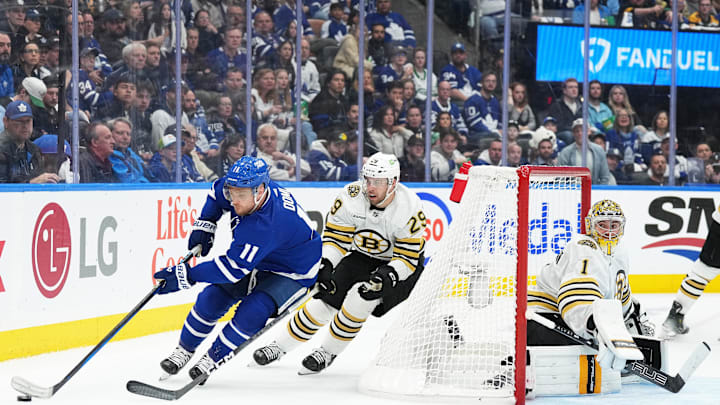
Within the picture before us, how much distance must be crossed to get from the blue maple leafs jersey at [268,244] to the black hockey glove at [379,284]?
23cm

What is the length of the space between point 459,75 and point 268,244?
432 centimetres

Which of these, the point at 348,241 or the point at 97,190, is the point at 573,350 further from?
the point at 97,190

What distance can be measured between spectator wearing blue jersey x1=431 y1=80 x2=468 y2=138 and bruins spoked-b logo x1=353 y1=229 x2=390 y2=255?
343 centimetres

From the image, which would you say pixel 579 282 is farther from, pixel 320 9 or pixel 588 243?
pixel 320 9

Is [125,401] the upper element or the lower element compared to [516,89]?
lower

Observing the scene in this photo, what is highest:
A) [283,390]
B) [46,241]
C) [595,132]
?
[595,132]

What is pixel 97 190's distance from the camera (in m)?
5.34

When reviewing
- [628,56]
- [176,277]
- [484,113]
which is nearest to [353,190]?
[176,277]

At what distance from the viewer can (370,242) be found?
461cm

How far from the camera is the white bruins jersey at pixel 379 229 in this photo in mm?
4496

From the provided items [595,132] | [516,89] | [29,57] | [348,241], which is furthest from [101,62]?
[595,132]

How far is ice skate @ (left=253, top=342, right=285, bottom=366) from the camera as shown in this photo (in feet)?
15.3

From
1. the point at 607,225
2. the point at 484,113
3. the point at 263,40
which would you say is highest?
the point at 263,40

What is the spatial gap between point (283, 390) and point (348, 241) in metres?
0.78
